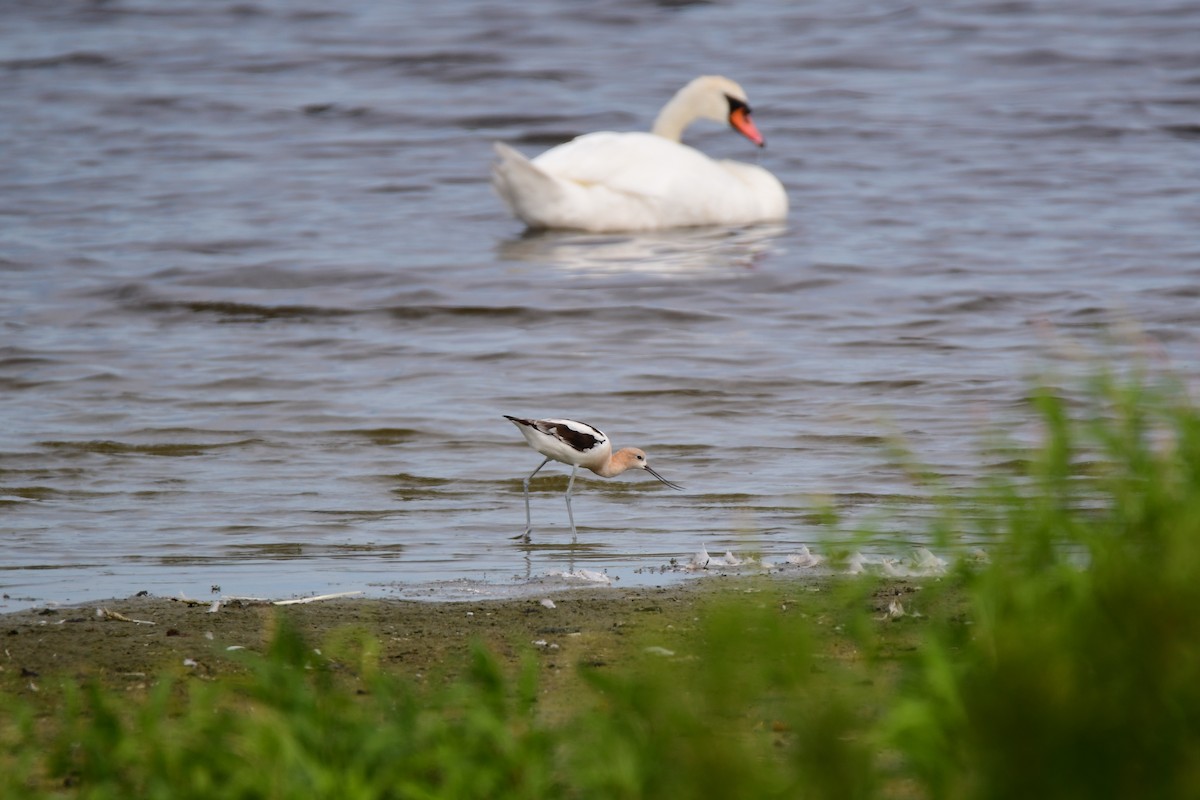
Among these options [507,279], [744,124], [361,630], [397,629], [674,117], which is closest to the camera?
[361,630]

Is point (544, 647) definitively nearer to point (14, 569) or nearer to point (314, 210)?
point (14, 569)

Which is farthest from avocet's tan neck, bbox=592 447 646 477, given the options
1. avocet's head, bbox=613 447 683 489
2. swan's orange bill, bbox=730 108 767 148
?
swan's orange bill, bbox=730 108 767 148

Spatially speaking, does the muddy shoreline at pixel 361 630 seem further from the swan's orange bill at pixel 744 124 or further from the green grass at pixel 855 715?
the swan's orange bill at pixel 744 124

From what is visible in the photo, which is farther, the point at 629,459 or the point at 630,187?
the point at 630,187

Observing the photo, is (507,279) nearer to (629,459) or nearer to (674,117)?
(674,117)

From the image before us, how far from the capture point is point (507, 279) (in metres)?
12.7

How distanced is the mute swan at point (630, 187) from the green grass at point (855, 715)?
10.8 meters

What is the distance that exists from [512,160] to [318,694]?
1084 centimetres

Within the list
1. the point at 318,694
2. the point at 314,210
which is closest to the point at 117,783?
the point at 318,694

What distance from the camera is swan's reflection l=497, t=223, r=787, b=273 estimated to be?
43.5 feet

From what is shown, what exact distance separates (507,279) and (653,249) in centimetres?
183

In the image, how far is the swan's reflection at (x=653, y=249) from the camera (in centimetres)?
1327

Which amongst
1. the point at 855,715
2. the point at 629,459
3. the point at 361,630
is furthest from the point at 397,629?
the point at 629,459

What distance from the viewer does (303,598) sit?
5309 millimetres
